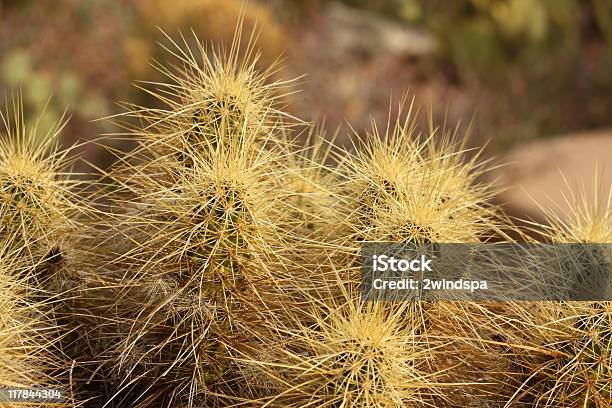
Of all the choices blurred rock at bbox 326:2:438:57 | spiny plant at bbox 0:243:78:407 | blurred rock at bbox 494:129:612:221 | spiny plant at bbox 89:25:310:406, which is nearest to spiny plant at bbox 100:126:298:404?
spiny plant at bbox 89:25:310:406

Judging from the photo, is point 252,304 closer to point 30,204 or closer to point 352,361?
point 352,361

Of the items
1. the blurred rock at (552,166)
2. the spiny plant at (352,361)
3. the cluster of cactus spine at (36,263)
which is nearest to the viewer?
the spiny plant at (352,361)

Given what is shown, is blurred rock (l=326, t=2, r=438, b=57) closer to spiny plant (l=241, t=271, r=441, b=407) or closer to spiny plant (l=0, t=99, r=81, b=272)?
spiny plant (l=0, t=99, r=81, b=272)

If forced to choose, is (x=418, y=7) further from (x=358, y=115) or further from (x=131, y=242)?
(x=131, y=242)

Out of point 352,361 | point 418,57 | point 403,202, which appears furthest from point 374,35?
point 352,361

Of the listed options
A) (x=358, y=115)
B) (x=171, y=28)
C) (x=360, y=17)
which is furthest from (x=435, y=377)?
(x=360, y=17)

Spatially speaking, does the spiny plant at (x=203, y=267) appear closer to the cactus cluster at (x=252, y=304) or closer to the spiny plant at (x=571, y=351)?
the cactus cluster at (x=252, y=304)

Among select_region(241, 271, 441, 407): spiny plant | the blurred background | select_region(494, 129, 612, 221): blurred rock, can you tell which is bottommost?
select_region(241, 271, 441, 407): spiny plant

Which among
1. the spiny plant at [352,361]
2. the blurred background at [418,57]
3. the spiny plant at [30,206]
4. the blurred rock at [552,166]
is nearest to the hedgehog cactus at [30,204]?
the spiny plant at [30,206]
